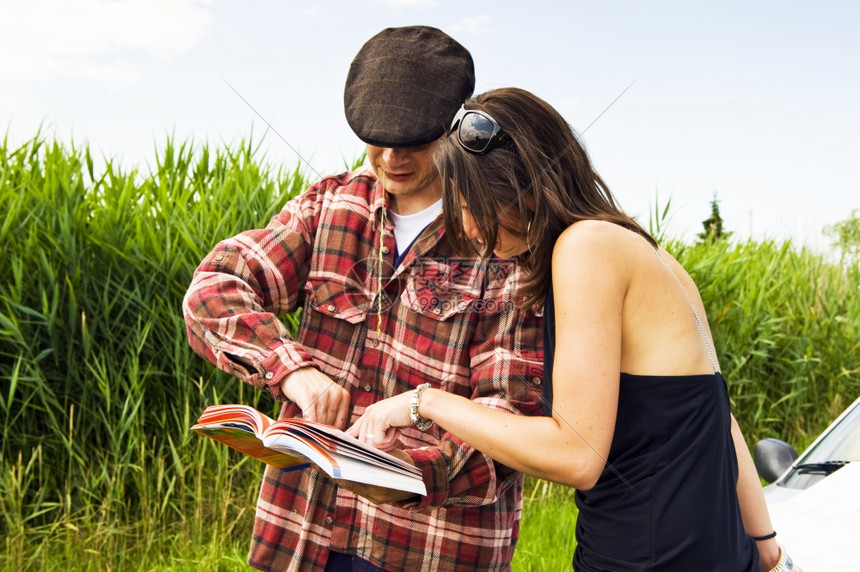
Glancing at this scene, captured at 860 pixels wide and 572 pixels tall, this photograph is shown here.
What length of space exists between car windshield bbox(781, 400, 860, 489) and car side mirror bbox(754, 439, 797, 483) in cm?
4

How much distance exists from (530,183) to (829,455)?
6.96ft

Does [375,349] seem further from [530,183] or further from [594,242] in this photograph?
[594,242]

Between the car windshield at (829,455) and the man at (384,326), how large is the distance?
1364mm

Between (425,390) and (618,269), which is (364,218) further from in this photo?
(618,269)

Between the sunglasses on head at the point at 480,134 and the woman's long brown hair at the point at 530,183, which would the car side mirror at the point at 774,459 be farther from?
the sunglasses on head at the point at 480,134

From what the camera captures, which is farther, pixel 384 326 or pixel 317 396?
pixel 384 326

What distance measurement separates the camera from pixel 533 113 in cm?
178

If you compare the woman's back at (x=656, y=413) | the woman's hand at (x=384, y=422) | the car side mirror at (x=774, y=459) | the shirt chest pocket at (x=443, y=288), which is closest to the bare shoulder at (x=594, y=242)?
the woman's back at (x=656, y=413)

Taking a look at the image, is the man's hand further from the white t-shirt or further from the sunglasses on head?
the sunglasses on head

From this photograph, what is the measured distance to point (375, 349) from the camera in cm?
228

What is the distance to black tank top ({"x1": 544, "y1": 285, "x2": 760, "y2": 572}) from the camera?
5.13 feet

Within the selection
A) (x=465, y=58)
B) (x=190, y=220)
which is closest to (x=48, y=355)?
(x=190, y=220)

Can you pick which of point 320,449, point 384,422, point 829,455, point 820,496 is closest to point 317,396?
point 384,422

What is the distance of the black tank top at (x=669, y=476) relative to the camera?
156 cm
